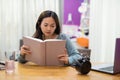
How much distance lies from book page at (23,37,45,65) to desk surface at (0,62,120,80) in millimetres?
107

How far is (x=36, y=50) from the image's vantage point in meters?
2.09

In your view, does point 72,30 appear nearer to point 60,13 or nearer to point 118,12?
point 60,13

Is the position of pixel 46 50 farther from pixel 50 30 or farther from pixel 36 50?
pixel 50 30

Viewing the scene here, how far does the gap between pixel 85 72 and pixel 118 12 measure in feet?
6.13

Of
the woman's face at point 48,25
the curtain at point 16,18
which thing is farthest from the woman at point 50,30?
the curtain at point 16,18

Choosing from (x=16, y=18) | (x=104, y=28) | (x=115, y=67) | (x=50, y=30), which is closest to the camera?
(x=115, y=67)

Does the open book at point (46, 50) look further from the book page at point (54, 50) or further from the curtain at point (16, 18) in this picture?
the curtain at point (16, 18)

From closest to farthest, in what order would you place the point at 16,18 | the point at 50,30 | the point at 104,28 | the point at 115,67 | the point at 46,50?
the point at 115,67
the point at 46,50
the point at 50,30
the point at 104,28
the point at 16,18

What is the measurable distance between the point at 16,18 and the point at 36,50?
2.00 m

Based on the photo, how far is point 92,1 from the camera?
3.74m

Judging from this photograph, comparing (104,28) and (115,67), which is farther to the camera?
(104,28)

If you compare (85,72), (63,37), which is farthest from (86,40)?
(85,72)

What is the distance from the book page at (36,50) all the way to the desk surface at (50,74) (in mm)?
107

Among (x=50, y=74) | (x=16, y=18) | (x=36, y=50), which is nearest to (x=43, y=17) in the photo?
(x=36, y=50)
